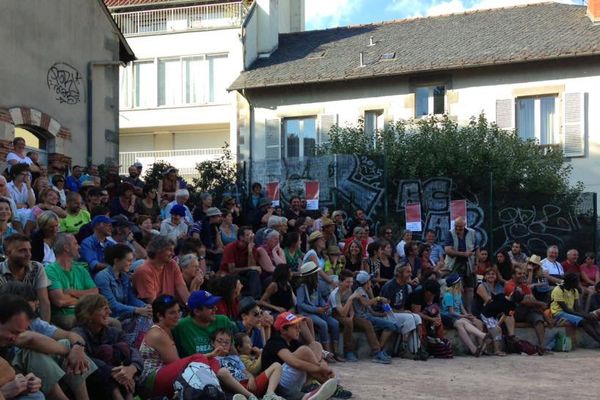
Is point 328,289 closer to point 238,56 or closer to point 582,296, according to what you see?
point 582,296

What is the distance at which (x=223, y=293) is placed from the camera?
9.48 meters

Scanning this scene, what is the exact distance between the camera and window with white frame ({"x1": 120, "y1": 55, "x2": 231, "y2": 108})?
30703mm

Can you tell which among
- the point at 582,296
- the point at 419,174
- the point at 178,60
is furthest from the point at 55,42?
the point at 178,60

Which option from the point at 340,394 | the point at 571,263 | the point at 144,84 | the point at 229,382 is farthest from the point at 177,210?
the point at 144,84

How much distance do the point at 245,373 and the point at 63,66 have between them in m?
10.9

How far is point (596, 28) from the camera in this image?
25.1m

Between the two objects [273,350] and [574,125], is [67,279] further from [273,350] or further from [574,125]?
[574,125]

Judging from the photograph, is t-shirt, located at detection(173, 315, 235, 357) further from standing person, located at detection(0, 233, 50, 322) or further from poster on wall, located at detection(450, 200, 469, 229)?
poster on wall, located at detection(450, 200, 469, 229)

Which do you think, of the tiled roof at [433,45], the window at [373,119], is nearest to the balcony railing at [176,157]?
the tiled roof at [433,45]

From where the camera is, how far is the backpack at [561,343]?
14.2 m

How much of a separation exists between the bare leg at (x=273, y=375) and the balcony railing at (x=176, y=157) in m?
23.0

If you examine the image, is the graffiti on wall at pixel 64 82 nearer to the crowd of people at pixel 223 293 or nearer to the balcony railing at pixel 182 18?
the crowd of people at pixel 223 293

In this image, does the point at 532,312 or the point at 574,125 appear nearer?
the point at 532,312

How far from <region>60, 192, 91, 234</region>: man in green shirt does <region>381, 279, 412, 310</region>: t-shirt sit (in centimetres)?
454
